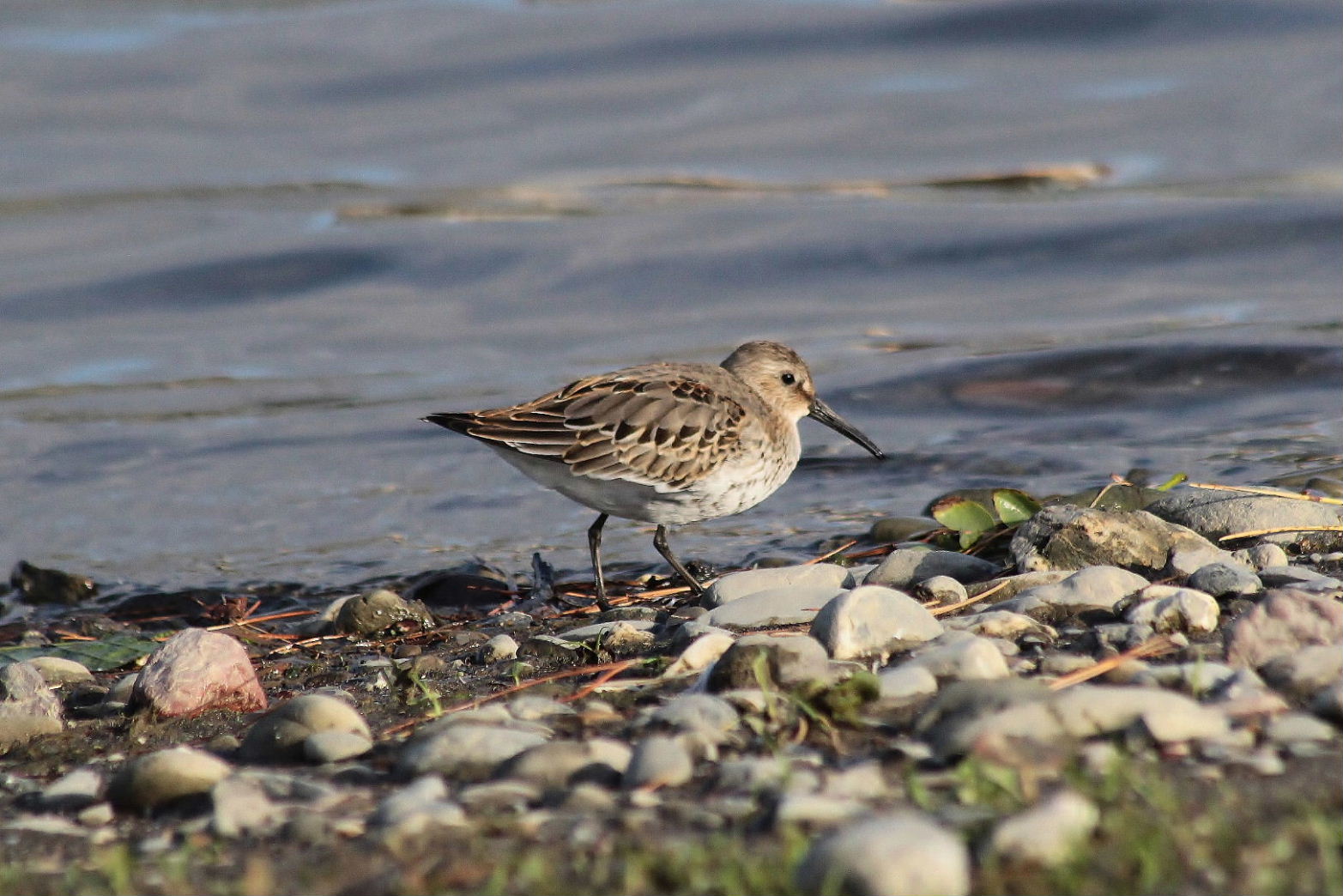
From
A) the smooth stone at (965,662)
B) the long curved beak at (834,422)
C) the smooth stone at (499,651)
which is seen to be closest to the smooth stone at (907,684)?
the smooth stone at (965,662)

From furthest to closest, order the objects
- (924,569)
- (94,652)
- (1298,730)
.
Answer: (94,652) → (924,569) → (1298,730)

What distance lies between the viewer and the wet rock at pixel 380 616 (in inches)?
248

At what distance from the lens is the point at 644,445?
6789mm

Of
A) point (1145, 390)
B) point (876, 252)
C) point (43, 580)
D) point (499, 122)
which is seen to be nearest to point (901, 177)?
point (876, 252)

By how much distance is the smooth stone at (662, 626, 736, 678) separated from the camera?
4.67 m

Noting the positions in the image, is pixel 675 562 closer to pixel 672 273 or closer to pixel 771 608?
pixel 771 608

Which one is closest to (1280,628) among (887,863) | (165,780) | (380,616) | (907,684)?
(907,684)

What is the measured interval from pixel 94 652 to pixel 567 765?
10.7ft

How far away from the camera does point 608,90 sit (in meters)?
21.1

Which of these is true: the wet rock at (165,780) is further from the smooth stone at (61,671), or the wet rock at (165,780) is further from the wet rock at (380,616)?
the wet rock at (380,616)

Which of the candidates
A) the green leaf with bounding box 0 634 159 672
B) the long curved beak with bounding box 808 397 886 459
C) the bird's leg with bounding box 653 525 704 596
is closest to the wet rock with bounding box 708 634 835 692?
the bird's leg with bounding box 653 525 704 596

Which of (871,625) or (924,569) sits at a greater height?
(871,625)

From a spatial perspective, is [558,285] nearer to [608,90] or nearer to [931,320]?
[931,320]

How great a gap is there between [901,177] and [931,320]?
176 inches
